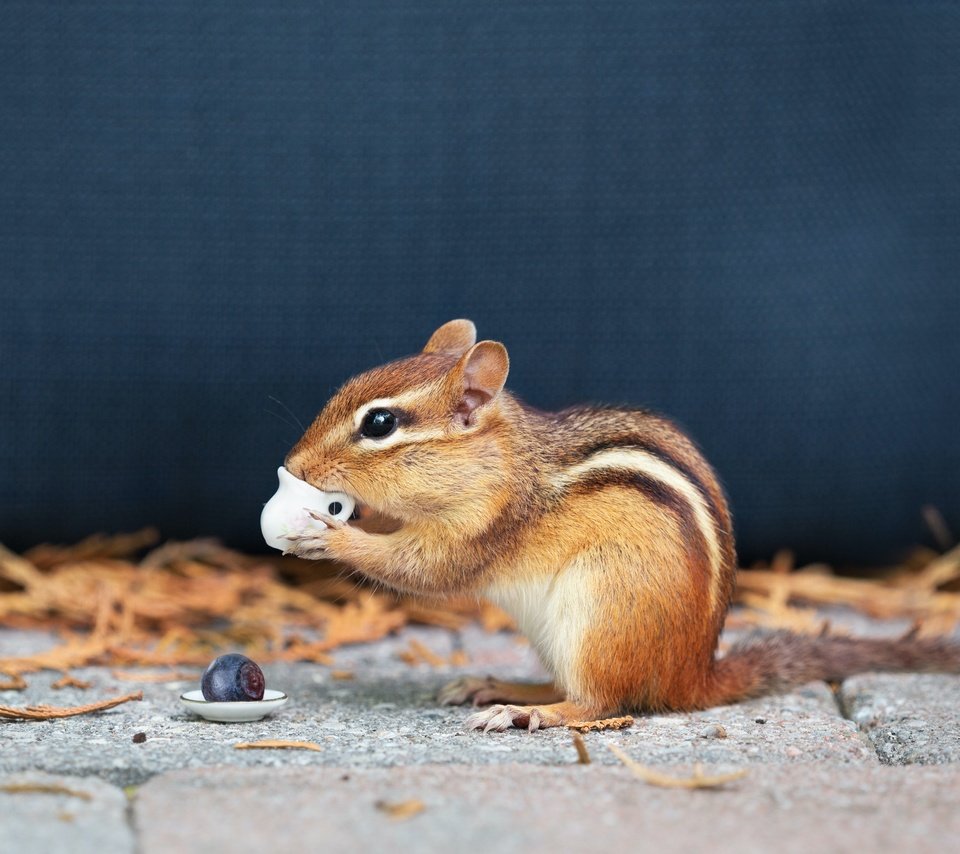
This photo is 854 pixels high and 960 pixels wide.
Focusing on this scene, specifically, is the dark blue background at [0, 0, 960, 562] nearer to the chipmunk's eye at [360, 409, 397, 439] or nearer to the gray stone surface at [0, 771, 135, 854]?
the chipmunk's eye at [360, 409, 397, 439]

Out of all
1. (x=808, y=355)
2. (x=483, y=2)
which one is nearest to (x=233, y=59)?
(x=483, y=2)

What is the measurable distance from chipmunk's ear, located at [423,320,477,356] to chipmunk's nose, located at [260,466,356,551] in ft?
1.68

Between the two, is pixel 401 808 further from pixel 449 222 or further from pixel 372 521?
pixel 449 222

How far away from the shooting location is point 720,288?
160 inches

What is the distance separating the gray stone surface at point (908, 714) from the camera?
233 cm

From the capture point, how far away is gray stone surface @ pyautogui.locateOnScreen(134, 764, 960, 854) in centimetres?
170

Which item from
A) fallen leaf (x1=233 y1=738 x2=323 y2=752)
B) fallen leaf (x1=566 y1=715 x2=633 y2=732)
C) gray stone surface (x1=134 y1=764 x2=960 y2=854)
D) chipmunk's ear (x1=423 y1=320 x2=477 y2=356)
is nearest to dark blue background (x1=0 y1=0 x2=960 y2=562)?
chipmunk's ear (x1=423 y1=320 x2=477 y2=356)

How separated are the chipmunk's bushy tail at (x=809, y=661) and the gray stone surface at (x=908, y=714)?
0.10ft

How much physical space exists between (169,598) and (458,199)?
1.41 meters

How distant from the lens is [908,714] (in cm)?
262

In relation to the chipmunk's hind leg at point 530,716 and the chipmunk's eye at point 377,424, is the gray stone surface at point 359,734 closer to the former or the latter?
the chipmunk's hind leg at point 530,716

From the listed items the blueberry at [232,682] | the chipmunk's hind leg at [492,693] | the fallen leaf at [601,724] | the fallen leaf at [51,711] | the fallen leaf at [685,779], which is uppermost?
the fallen leaf at [685,779]

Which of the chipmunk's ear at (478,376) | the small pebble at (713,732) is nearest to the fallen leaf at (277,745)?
the small pebble at (713,732)

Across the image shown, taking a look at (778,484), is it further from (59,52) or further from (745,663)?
(59,52)
